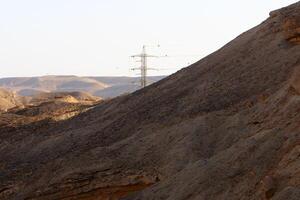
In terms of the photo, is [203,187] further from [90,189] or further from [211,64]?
[211,64]

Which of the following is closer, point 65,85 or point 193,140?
point 193,140

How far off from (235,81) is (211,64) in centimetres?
263

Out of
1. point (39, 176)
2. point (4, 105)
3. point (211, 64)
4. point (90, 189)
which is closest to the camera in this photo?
point (90, 189)

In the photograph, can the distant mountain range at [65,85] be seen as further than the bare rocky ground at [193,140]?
Yes

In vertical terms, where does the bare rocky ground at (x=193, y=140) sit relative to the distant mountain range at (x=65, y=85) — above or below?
above

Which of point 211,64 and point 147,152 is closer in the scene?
point 147,152

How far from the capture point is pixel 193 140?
15.9 m

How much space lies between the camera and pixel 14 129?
82.6 feet

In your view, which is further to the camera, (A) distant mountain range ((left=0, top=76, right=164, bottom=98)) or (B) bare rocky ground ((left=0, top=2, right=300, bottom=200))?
(A) distant mountain range ((left=0, top=76, right=164, bottom=98))

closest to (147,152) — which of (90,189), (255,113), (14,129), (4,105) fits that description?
(90,189)

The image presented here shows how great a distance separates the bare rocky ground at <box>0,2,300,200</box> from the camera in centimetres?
1255

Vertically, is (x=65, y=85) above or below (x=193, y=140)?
below

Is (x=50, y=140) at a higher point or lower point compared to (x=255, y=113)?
lower

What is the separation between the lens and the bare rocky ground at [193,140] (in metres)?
12.5
